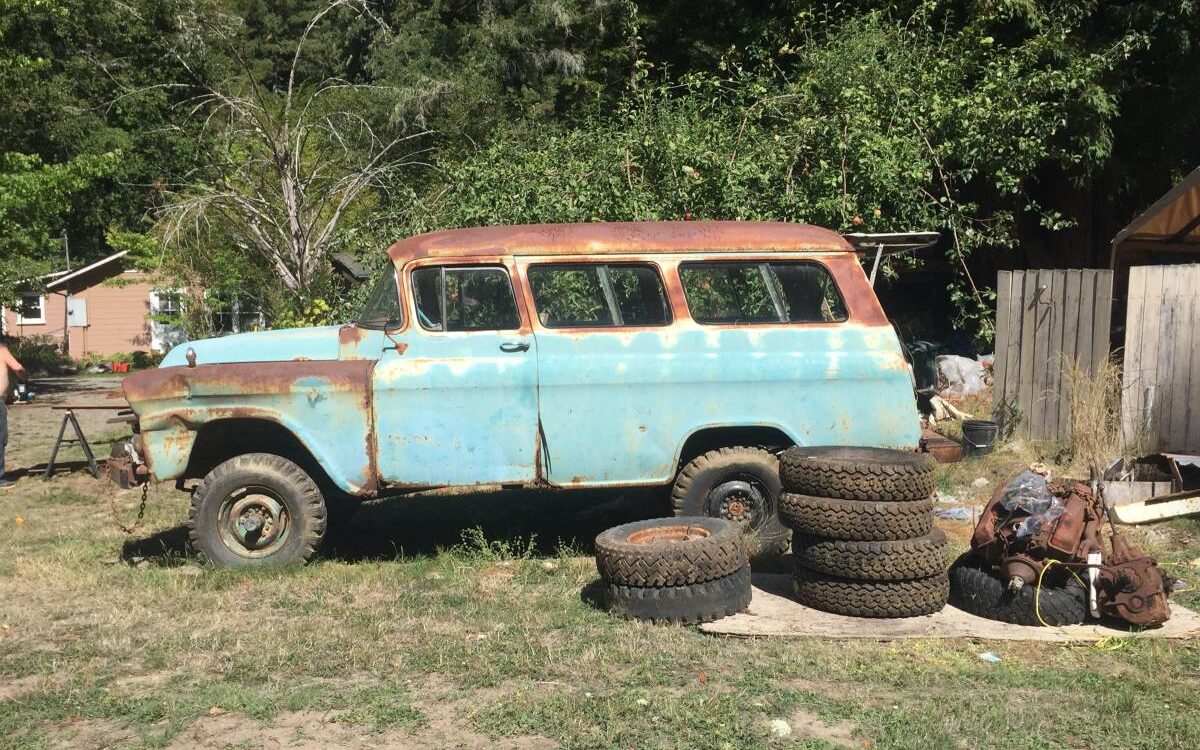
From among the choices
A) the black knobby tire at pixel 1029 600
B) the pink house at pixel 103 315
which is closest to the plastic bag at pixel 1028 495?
the black knobby tire at pixel 1029 600

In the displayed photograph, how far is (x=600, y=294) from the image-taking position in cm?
704

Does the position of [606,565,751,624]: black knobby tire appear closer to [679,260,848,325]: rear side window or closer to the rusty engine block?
the rusty engine block

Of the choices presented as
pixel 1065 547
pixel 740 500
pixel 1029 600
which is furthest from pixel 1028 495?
pixel 740 500

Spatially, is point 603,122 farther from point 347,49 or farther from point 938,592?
point 347,49

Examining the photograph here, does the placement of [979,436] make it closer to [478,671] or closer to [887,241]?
[887,241]

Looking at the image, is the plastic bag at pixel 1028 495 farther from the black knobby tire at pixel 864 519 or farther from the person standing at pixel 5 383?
the person standing at pixel 5 383

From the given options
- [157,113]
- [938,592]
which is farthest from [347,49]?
[938,592]

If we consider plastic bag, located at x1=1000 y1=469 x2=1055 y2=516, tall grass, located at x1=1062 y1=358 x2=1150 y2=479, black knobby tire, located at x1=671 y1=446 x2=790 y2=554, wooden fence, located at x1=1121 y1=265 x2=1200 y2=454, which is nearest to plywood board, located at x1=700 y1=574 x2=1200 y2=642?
plastic bag, located at x1=1000 y1=469 x2=1055 y2=516

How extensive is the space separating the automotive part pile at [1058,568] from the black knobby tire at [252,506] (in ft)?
13.3

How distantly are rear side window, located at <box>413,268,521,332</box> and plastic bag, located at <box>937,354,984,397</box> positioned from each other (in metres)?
8.29

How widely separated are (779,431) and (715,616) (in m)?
1.63

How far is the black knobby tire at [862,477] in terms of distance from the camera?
5.84 meters

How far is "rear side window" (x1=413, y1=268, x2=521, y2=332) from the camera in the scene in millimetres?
6914

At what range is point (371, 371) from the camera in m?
6.72
